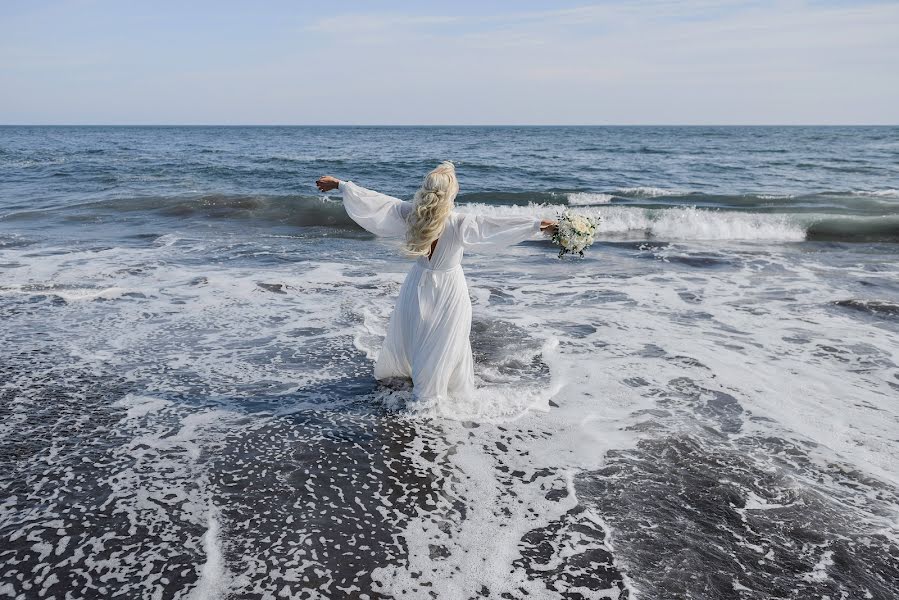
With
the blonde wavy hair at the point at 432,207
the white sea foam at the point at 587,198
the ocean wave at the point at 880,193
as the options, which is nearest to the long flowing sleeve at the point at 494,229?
the blonde wavy hair at the point at 432,207

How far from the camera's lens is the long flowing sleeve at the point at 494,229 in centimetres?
534

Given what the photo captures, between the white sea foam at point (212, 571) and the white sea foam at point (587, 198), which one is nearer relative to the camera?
the white sea foam at point (212, 571)

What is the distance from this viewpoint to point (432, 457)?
5043 millimetres

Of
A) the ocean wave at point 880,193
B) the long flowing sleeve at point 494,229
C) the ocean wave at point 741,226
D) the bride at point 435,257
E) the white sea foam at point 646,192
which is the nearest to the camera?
the bride at point 435,257

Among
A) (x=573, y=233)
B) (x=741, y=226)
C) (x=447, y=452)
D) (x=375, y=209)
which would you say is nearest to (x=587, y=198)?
(x=741, y=226)

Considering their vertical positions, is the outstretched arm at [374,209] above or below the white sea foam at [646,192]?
above

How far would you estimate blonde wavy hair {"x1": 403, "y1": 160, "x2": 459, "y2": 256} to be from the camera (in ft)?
16.8

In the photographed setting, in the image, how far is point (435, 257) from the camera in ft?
18.2

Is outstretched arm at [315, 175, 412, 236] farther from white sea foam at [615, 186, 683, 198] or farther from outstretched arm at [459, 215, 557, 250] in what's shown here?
white sea foam at [615, 186, 683, 198]

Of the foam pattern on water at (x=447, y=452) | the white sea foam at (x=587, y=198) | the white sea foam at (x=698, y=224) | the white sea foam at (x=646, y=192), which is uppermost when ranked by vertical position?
the white sea foam at (x=646, y=192)

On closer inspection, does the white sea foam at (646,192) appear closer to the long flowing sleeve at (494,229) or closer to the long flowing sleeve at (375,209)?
the long flowing sleeve at (494,229)

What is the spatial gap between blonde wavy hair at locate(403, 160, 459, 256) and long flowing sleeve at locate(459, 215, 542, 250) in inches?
8.6

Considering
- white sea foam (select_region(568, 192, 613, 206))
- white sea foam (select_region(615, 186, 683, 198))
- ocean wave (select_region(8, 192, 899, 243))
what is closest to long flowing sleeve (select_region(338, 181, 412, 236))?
ocean wave (select_region(8, 192, 899, 243))

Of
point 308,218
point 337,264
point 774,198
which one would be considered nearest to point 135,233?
point 308,218
